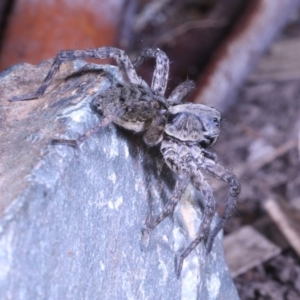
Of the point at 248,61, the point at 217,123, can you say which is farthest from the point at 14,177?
the point at 248,61

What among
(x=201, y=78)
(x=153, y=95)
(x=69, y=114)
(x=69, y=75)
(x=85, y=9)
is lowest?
(x=69, y=114)

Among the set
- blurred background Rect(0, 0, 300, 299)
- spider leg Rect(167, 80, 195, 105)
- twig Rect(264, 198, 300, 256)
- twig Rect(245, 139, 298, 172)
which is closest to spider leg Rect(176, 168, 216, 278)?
spider leg Rect(167, 80, 195, 105)

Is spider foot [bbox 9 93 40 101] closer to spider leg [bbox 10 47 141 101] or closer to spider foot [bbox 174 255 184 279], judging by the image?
spider leg [bbox 10 47 141 101]

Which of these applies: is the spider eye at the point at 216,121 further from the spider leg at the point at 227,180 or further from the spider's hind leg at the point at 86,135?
the spider's hind leg at the point at 86,135

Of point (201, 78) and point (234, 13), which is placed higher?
point (234, 13)

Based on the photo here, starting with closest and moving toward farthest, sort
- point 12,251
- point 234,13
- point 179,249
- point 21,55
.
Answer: point 12,251, point 179,249, point 21,55, point 234,13

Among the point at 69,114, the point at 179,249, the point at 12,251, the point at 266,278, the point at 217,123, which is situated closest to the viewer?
the point at 12,251

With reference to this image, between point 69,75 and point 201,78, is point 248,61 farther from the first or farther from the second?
point 69,75

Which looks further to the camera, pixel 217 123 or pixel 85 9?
pixel 85 9
